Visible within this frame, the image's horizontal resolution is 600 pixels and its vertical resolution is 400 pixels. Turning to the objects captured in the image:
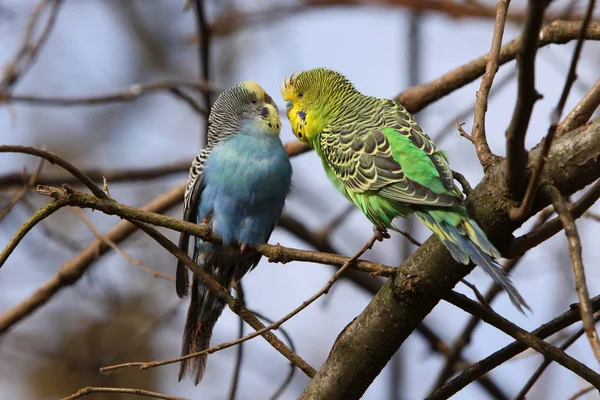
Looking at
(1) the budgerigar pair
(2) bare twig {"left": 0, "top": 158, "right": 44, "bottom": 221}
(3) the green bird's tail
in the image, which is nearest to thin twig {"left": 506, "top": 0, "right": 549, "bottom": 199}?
(3) the green bird's tail

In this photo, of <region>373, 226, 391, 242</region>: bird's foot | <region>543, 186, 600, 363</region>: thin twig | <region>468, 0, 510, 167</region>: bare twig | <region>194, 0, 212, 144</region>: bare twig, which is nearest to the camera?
<region>543, 186, 600, 363</region>: thin twig

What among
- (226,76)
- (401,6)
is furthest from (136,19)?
(401,6)

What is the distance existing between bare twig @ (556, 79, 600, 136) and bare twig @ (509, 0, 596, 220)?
26.6 inches

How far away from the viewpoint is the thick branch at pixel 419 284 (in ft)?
7.64

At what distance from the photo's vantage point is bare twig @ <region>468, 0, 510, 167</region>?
2.68 metres

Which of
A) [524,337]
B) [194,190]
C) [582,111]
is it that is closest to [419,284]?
[524,337]

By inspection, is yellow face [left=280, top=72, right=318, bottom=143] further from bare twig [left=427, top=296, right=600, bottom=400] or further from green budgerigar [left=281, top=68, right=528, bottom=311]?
bare twig [left=427, top=296, right=600, bottom=400]

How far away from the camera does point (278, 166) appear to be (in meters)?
4.30

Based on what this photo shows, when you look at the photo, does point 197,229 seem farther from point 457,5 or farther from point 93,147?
point 93,147

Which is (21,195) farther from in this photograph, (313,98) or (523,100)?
(523,100)

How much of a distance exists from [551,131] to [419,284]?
2.79 ft

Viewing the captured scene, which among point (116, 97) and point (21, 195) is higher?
point (116, 97)

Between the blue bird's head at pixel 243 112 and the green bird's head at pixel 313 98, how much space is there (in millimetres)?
136

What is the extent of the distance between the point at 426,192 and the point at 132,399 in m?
5.50
